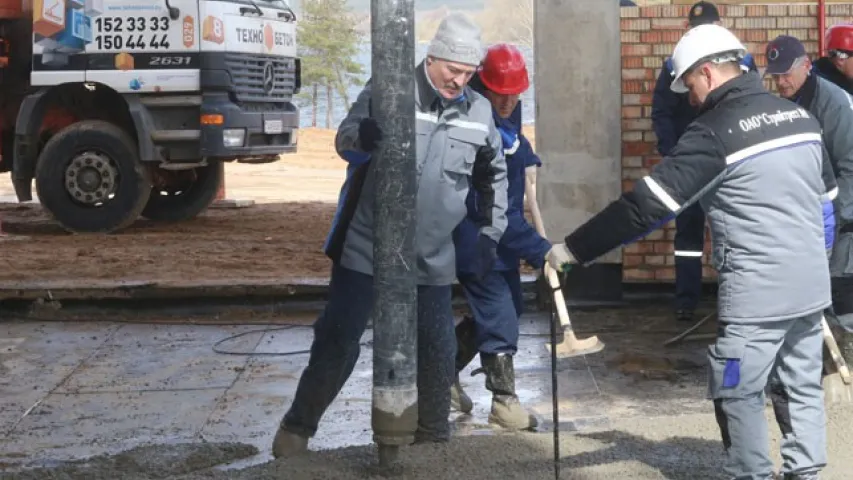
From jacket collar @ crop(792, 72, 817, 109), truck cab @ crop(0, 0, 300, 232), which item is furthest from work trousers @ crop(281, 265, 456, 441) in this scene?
truck cab @ crop(0, 0, 300, 232)

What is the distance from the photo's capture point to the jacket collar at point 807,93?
7.29 meters

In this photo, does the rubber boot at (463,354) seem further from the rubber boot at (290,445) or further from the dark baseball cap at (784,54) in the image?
the dark baseball cap at (784,54)

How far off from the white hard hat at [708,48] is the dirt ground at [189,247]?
244 inches

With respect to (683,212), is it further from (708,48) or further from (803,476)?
(708,48)

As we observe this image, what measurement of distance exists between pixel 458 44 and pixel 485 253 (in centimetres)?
113

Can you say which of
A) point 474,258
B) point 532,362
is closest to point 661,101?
point 532,362

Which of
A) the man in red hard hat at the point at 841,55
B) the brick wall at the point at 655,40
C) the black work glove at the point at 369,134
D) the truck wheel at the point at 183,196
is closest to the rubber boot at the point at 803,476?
the black work glove at the point at 369,134

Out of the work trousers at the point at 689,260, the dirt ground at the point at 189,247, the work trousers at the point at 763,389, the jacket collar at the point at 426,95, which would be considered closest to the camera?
the work trousers at the point at 763,389

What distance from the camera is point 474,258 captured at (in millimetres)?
6703

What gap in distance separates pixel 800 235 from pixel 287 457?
2339 mm

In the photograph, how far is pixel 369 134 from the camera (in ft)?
18.4

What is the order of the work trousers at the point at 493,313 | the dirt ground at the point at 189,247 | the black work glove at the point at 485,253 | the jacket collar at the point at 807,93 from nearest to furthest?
the black work glove at the point at 485,253
the work trousers at the point at 493,313
the jacket collar at the point at 807,93
the dirt ground at the point at 189,247

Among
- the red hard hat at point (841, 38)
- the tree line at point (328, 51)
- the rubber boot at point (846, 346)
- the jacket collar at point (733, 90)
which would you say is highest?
the tree line at point (328, 51)

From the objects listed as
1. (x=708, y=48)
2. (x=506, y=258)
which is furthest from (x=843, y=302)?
(x=708, y=48)
